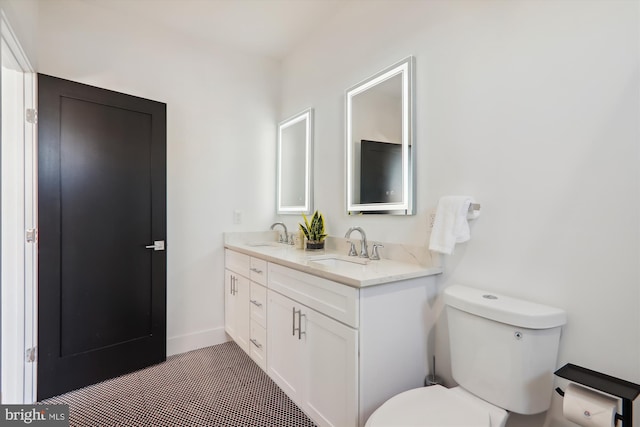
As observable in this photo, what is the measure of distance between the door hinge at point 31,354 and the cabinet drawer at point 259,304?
1283 mm

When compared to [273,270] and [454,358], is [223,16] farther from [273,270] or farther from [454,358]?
[454,358]

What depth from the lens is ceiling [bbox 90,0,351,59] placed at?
7.09 ft

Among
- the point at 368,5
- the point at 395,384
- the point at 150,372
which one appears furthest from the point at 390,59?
→ the point at 150,372

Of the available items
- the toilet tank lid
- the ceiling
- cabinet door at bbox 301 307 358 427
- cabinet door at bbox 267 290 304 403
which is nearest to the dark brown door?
the ceiling

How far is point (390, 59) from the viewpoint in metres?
1.85

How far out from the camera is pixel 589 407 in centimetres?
94

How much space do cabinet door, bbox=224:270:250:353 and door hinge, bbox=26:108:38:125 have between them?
5.24 ft

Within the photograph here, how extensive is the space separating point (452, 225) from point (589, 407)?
744 mm

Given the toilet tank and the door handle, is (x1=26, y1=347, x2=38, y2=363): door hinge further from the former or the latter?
the toilet tank

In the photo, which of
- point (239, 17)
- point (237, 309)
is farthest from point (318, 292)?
point (239, 17)

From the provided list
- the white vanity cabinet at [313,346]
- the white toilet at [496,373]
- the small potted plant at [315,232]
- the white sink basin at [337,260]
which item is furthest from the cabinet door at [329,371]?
the small potted plant at [315,232]

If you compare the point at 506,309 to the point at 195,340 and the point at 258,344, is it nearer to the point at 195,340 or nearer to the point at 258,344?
the point at 258,344

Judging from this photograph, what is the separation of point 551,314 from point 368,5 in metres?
2.01

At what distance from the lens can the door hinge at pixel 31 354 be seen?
1820 millimetres
